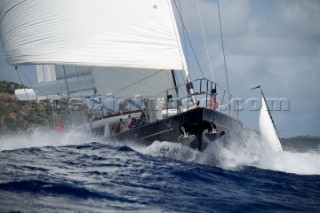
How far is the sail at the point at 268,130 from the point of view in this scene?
1939 cm

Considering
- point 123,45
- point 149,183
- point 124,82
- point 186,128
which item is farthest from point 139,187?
point 124,82

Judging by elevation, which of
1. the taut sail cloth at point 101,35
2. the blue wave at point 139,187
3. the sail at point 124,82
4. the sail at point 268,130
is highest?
the taut sail cloth at point 101,35

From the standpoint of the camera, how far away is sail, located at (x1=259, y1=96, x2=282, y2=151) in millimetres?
19386

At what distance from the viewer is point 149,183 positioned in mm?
7777

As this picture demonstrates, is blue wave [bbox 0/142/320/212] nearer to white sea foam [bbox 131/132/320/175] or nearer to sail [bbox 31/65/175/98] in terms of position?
white sea foam [bbox 131/132/320/175]

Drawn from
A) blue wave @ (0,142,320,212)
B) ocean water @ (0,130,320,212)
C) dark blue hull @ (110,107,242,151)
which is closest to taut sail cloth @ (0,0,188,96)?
dark blue hull @ (110,107,242,151)

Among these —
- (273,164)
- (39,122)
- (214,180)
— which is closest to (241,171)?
(214,180)

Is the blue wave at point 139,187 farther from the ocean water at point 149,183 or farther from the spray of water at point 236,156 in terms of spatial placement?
the spray of water at point 236,156

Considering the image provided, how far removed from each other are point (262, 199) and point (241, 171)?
3659 mm

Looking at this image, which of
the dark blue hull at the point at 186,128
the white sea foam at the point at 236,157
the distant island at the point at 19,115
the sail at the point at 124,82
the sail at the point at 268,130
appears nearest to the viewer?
the dark blue hull at the point at 186,128

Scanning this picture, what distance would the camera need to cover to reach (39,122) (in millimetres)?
48062

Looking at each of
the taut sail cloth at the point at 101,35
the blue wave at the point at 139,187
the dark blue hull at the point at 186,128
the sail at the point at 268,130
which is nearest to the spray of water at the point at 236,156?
the dark blue hull at the point at 186,128

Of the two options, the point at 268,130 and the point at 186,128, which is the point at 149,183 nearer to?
the point at 186,128

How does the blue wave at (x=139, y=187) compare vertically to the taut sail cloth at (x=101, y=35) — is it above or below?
below
